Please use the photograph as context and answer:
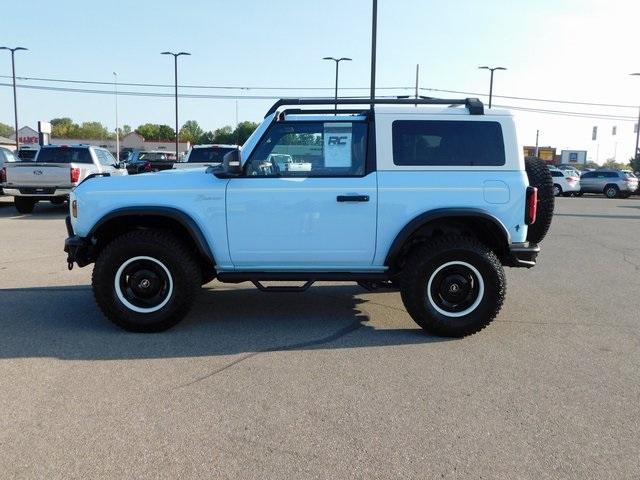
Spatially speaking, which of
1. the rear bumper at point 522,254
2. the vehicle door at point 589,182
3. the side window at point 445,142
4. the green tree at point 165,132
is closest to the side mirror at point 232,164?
the side window at point 445,142

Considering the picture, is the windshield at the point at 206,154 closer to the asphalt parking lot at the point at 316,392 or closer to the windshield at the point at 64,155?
the windshield at the point at 64,155

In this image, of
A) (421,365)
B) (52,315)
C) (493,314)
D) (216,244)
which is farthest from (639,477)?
(52,315)

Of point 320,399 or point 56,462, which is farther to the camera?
point 320,399

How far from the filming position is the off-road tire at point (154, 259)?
5.15 meters

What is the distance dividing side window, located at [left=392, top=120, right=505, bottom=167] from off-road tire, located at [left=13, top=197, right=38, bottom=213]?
13125mm

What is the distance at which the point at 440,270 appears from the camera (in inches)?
205

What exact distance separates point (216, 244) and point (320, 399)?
6.40 feet

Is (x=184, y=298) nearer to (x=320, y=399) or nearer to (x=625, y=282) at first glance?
(x=320, y=399)

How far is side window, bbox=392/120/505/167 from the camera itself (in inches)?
203

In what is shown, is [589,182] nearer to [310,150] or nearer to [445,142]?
[445,142]

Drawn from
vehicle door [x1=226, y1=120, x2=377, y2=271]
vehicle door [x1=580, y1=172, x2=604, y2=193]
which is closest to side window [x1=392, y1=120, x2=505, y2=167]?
vehicle door [x1=226, y1=120, x2=377, y2=271]

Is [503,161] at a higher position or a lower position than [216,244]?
higher

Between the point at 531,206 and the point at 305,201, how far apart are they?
2.04 metres

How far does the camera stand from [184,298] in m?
5.19
